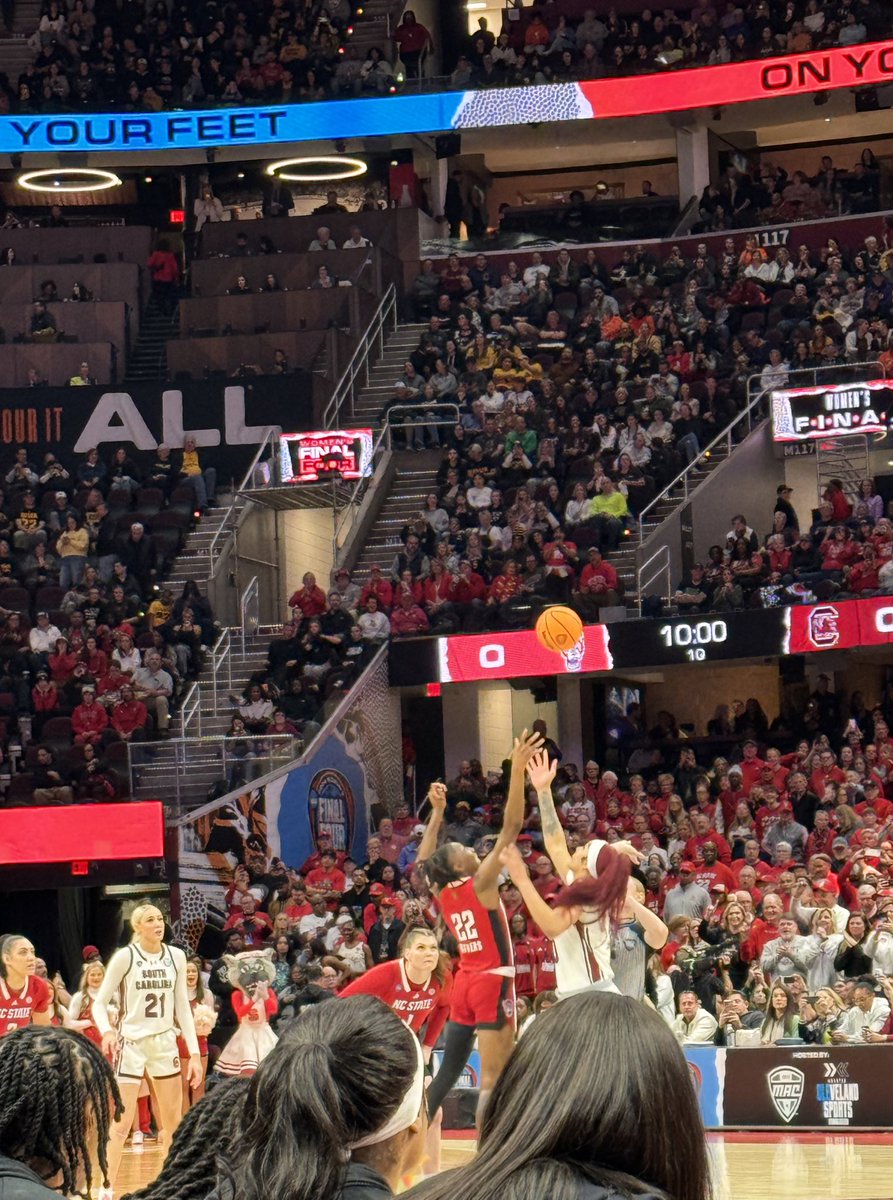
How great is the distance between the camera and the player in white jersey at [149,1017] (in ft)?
42.4

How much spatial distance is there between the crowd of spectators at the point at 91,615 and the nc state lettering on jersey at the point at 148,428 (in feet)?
3.41

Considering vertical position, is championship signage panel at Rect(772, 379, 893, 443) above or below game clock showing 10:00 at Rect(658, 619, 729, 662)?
above

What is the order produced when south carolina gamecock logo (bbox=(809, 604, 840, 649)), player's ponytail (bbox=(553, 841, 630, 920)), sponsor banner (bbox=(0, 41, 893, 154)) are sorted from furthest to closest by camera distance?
sponsor banner (bbox=(0, 41, 893, 154)) < south carolina gamecock logo (bbox=(809, 604, 840, 649)) < player's ponytail (bbox=(553, 841, 630, 920))

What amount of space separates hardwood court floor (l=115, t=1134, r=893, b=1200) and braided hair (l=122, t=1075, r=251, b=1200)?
737 cm

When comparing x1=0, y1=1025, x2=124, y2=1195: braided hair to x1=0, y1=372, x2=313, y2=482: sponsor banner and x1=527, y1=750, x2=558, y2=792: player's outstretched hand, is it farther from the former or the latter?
x1=0, y1=372, x2=313, y2=482: sponsor banner

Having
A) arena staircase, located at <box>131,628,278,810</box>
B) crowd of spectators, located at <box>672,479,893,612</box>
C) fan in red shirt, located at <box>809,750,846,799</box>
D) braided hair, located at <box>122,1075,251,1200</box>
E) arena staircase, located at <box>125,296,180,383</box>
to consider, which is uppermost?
arena staircase, located at <box>125,296,180,383</box>

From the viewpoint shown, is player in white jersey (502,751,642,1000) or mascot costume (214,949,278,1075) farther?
mascot costume (214,949,278,1075)

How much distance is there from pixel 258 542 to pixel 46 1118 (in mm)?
28417

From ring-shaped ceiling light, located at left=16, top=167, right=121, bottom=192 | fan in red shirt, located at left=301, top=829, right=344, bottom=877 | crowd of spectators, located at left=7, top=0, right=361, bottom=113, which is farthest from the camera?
ring-shaped ceiling light, located at left=16, top=167, right=121, bottom=192

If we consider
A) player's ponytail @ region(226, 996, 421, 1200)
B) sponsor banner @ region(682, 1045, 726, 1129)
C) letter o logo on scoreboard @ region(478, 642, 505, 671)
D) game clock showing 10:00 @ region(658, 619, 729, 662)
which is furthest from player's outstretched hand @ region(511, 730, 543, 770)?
letter o logo on scoreboard @ region(478, 642, 505, 671)

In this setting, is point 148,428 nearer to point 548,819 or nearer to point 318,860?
point 318,860

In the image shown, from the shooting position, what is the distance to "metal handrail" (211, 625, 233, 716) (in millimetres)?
28719

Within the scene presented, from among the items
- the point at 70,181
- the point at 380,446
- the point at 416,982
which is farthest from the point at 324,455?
the point at 416,982

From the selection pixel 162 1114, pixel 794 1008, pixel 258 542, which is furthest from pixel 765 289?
pixel 162 1114
